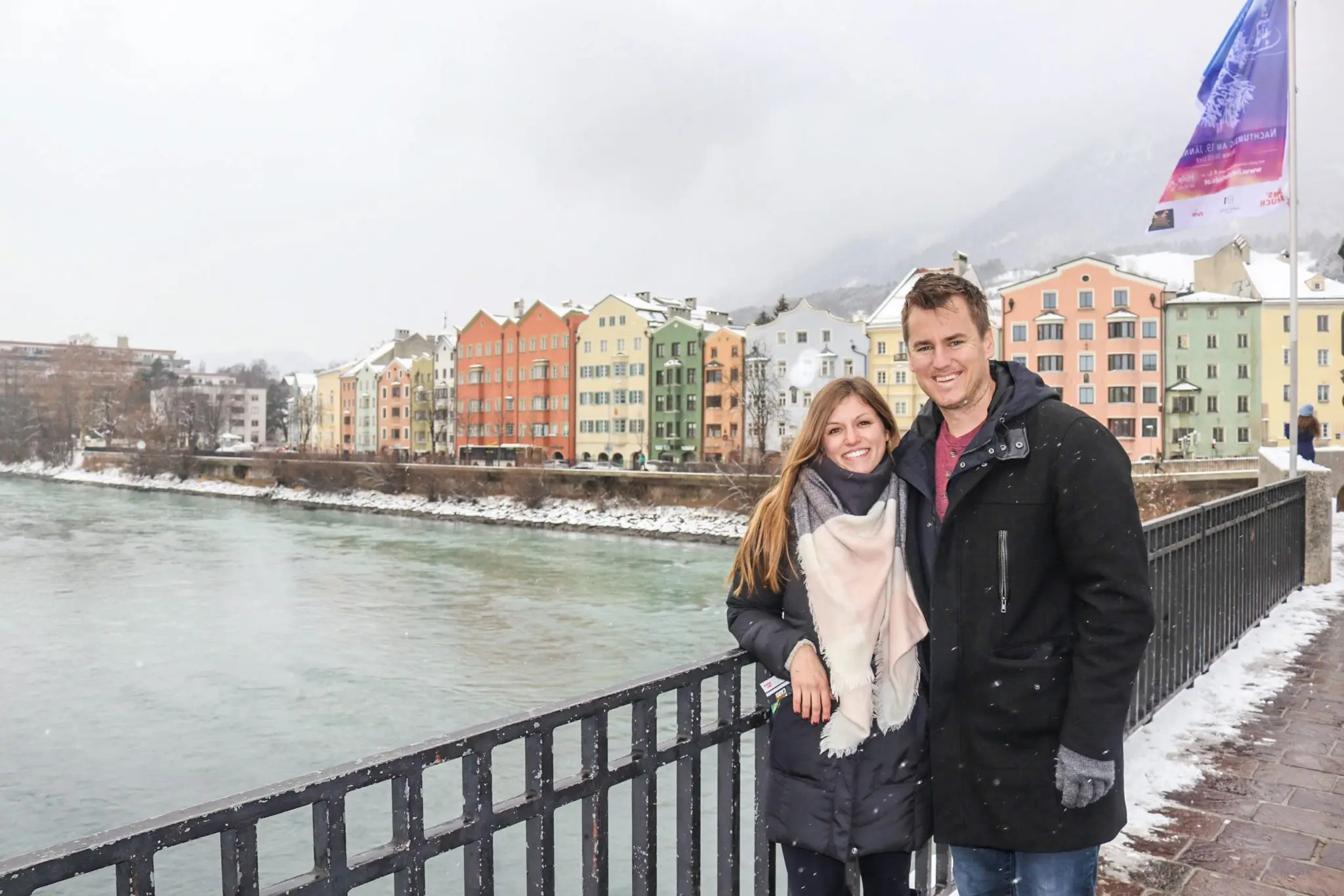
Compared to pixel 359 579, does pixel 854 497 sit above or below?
above

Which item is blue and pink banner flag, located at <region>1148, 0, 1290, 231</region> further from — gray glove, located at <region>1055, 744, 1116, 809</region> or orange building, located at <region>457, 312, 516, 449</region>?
orange building, located at <region>457, 312, 516, 449</region>

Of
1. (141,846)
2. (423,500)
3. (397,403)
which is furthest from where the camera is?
(397,403)

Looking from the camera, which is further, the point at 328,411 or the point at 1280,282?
the point at 328,411

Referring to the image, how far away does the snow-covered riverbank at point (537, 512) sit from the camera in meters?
36.6

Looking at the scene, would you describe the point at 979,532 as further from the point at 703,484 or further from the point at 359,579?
the point at 703,484

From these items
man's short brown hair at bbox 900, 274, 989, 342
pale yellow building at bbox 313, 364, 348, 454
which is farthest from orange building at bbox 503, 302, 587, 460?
man's short brown hair at bbox 900, 274, 989, 342

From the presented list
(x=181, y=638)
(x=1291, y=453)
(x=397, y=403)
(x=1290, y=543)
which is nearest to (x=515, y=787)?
(x=1290, y=543)

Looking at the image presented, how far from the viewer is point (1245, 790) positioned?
4.12 meters

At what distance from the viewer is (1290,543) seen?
8.36 metres

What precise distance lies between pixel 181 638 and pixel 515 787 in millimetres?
10453

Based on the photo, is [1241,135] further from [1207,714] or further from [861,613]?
[861,613]

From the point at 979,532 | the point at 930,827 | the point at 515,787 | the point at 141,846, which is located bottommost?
the point at 515,787

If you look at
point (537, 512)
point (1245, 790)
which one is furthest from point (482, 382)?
point (1245, 790)

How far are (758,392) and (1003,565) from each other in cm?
5612
